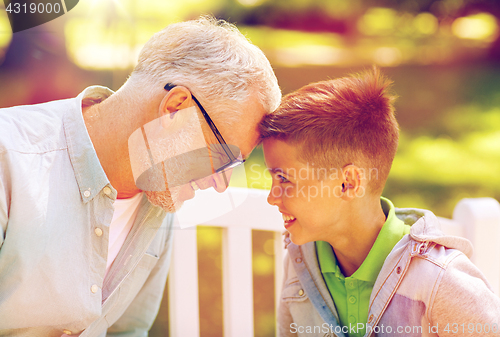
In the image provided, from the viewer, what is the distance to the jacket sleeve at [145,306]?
172 centimetres

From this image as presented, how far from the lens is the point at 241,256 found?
5.46 ft

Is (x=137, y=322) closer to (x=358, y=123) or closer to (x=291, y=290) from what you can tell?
(x=291, y=290)

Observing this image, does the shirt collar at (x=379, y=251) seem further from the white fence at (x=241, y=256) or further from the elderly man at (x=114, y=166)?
the elderly man at (x=114, y=166)

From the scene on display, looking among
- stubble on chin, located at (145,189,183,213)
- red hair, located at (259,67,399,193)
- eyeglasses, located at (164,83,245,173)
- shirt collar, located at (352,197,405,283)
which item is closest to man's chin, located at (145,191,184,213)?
stubble on chin, located at (145,189,183,213)

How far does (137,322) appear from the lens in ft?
5.68

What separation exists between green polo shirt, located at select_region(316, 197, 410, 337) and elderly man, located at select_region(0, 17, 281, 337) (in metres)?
0.54

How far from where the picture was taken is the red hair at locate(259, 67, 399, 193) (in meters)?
1.39

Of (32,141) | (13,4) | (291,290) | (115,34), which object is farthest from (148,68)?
(115,34)

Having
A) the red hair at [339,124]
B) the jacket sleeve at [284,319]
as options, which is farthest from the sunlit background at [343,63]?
the red hair at [339,124]

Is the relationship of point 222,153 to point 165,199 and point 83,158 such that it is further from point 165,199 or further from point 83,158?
point 83,158

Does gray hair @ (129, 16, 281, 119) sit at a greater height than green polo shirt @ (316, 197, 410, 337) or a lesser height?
greater

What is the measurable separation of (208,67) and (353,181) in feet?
2.02

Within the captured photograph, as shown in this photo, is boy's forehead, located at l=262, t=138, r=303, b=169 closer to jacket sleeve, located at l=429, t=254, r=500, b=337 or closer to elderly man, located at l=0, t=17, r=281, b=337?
elderly man, located at l=0, t=17, r=281, b=337

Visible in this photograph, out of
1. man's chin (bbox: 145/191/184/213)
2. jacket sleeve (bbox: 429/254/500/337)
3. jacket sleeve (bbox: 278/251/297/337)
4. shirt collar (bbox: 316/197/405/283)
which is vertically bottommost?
jacket sleeve (bbox: 278/251/297/337)
